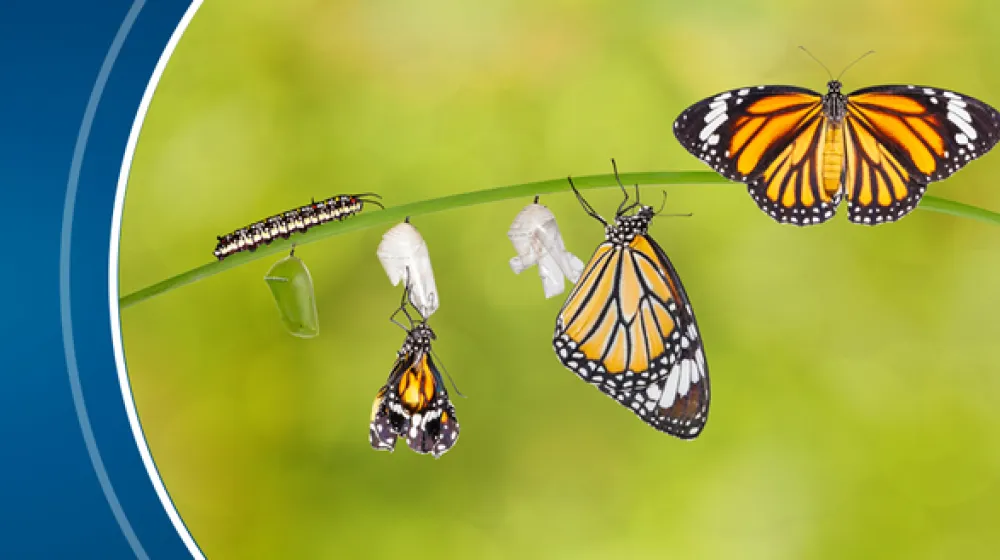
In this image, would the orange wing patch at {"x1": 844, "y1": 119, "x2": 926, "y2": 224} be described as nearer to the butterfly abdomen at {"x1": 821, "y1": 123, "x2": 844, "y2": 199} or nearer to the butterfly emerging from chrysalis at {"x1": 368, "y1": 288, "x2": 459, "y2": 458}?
the butterfly abdomen at {"x1": 821, "y1": 123, "x2": 844, "y2": 199}

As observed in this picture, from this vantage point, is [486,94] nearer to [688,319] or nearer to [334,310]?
[334,310]

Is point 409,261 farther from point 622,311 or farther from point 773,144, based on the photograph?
point 773,144

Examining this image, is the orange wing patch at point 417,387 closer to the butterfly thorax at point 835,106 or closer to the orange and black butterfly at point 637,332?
the orange and black butterfly at point 637,332

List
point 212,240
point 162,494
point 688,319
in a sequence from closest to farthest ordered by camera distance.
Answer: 1. point 162,494
2. point 688,319
3. point 212,240

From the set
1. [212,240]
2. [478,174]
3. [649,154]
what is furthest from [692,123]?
[212,240]

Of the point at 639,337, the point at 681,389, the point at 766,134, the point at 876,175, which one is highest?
the point at 766,134

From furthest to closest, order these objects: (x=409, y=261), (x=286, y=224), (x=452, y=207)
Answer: (x=409, y=261) < (x=286, y=224) < (x=452, y=207)

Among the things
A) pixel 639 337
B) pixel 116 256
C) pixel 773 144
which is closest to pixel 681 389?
pixel 639 337
